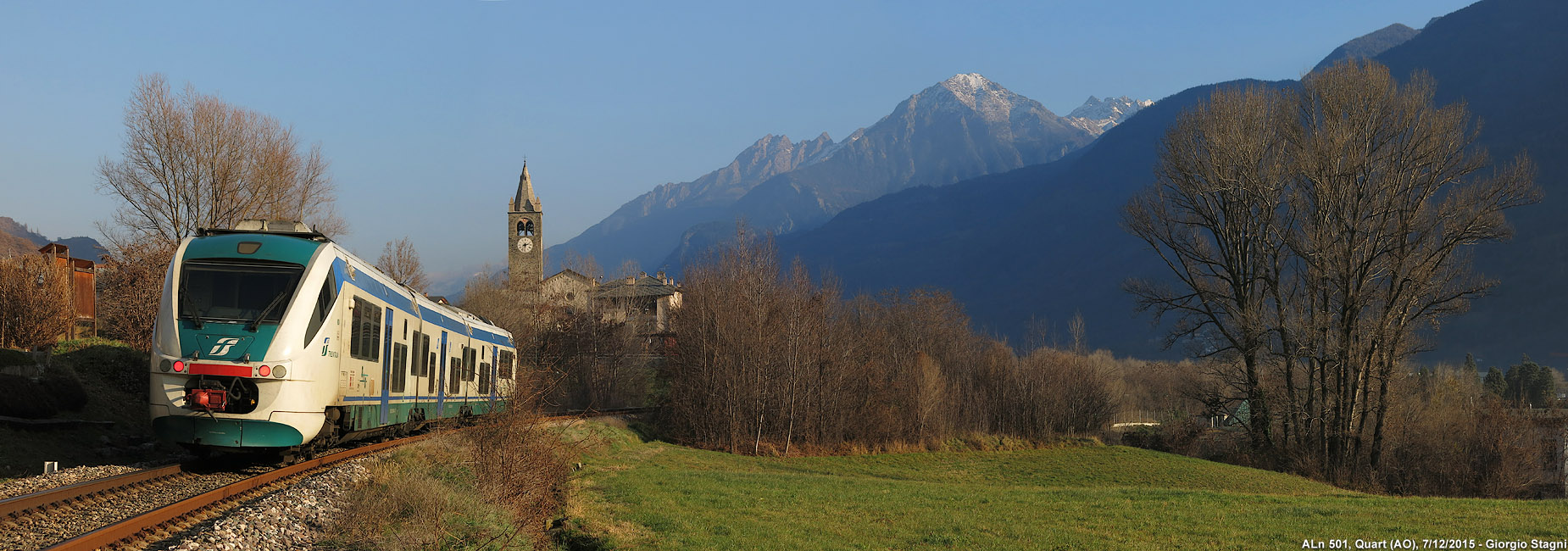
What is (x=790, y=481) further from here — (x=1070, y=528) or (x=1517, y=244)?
(x=1517, y=244)

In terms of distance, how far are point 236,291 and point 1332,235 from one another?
40.7 metres

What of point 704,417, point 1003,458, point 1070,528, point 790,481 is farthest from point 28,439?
point 1003,458

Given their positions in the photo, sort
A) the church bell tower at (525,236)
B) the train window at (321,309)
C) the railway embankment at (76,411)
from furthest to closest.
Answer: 1. the church bell tower at (525,236)
2. the railway embankment at (76,411)
3. the train window at (321,309)

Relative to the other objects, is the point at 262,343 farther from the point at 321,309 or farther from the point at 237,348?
the point at 321,309

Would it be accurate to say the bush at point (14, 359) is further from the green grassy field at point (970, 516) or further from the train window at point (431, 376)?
the green grassy field at point (970, 516)

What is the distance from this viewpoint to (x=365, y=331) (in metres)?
16.1

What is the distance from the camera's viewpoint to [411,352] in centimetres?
1966

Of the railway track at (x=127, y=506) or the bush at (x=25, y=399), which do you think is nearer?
the railway track at (x=127, y=506)

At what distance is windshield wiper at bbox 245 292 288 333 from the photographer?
43.4ft

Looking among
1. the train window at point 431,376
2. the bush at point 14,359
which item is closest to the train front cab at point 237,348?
the train window at point 431,376

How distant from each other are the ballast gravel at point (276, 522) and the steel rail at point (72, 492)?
72.0 inches

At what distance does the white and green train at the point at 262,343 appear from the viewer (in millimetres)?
13008

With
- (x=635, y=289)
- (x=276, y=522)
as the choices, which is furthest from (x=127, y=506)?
(x=635, y=289)

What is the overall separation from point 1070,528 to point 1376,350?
32885mm
